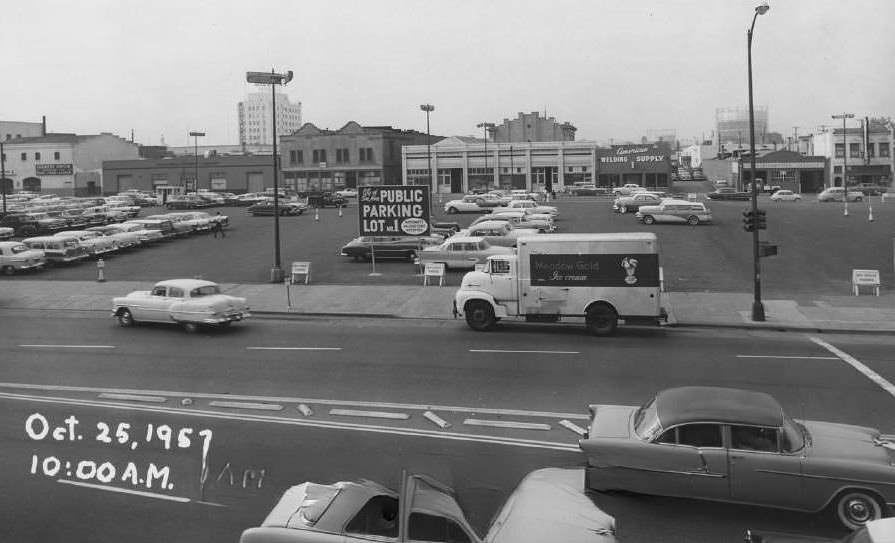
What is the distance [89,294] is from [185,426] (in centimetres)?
1980

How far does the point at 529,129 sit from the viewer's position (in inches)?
4183

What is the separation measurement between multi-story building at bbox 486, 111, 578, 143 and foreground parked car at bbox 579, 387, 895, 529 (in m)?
98.1

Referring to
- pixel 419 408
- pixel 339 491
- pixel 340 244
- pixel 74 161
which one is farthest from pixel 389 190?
pixel 74 161

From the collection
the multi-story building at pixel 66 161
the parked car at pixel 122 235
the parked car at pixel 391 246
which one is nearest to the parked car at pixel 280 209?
the multi-story building at pixel 66 161

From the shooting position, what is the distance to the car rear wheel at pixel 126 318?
72.1 feet

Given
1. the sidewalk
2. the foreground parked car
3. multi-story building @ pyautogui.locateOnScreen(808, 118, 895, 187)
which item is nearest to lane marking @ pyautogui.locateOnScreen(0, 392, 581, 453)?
the foreground parked car

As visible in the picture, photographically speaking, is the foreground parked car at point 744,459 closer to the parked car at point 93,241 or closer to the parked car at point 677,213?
the parked car at point 93,241

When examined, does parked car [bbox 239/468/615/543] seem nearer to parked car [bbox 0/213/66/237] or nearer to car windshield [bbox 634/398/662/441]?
car windshield [bbox 634/398/662/441]

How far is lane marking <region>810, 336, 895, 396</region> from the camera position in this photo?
14.2m

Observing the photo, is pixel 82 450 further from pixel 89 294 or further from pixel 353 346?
pixel 89 294

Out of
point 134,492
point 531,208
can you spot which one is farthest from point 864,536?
point 531,208

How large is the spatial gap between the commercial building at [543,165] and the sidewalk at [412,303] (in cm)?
6105

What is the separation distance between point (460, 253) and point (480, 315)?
435 inches

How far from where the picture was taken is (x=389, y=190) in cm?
3219
